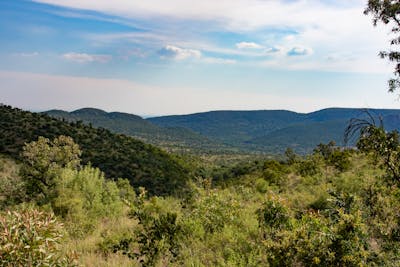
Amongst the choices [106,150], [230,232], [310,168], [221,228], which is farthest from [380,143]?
[106,150]

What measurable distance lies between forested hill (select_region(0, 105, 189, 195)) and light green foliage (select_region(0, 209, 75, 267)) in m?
59.1

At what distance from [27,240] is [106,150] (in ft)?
236

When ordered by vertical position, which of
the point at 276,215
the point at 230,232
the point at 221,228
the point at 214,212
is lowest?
the point at 221,228

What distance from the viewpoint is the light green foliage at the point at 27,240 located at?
3.48 m

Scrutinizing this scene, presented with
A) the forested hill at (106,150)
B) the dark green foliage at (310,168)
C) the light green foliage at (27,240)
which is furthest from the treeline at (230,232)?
the forested hill at (106,150)

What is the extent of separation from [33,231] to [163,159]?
79.6m

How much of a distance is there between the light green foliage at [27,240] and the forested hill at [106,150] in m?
59.1

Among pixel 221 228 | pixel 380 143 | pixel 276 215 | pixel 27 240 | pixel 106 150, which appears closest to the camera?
pixel 27 240

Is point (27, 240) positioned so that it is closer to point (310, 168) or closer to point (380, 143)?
point (380, 143)

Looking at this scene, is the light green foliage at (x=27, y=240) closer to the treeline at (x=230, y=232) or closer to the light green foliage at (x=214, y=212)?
the treeline at (x=230, y=232)

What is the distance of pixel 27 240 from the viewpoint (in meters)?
3.62

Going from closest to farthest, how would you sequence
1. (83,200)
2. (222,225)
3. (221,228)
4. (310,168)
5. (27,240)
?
(27,240), (221,228), (222,225), (83,200), (310,168)

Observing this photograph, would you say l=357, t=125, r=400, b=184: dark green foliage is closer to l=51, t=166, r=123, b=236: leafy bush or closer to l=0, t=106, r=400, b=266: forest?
l=0, t=106, r=400, b=266: forest

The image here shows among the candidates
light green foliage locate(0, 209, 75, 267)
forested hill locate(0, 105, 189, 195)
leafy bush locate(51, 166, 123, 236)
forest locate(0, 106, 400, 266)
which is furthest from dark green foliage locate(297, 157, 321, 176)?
forested hill locate(0, 105, 189, 195)
